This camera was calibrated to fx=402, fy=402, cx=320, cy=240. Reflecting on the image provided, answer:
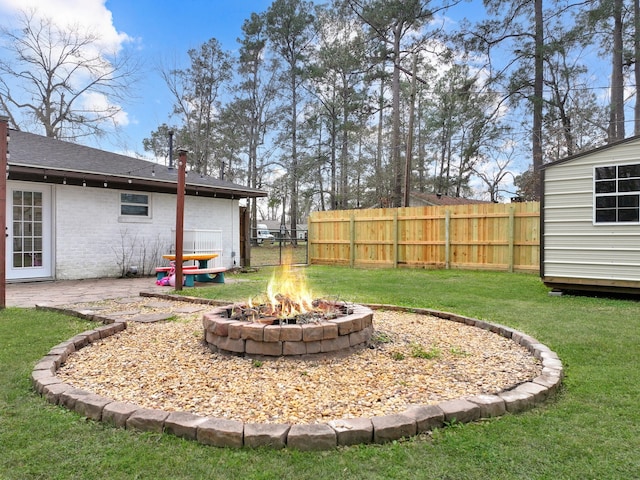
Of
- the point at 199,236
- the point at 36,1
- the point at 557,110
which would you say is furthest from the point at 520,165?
the point at 36,1

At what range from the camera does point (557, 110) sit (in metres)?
16.6

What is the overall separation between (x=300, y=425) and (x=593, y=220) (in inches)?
267

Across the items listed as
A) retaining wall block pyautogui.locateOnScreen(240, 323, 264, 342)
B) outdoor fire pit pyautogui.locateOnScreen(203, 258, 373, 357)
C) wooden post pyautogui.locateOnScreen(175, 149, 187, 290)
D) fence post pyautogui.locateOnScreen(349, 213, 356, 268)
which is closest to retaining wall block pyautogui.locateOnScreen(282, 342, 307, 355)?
outdoor fire pit pyautogui.locateOnScreen(203, 258, 373, 357)

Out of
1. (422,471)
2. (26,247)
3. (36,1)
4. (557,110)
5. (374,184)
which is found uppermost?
(36,1)

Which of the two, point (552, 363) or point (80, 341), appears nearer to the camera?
point (552, 363)

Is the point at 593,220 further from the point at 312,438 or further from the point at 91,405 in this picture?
the point at 91,405

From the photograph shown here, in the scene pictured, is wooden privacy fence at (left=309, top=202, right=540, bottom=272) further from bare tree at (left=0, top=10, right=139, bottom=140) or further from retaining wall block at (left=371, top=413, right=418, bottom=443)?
bare tree at (left=0, top=10, right=139, bottom=140)

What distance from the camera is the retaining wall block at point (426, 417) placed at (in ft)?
6.91

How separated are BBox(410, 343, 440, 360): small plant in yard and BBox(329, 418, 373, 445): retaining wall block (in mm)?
1420

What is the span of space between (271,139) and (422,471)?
22.5 meters

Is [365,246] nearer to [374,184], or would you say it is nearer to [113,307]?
[113,307]

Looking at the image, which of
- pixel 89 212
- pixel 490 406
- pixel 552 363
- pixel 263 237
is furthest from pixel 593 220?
pixel 89 212

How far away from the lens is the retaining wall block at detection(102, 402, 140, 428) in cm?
216

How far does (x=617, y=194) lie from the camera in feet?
21.5
